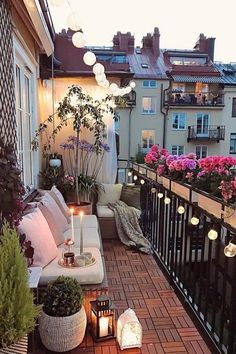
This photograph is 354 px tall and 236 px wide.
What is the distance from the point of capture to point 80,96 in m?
4.35

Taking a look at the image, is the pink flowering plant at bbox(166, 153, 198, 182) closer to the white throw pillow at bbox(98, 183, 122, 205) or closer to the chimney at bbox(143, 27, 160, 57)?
the white throw pillow at bbox(98, 183, 122, 205)

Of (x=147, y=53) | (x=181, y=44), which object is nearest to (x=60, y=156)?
(x=147, y=53)

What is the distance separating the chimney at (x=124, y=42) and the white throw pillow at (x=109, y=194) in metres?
12.3

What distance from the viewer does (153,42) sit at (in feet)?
51.8

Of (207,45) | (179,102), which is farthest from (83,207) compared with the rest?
(207,45)

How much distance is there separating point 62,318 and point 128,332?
0.44 meters

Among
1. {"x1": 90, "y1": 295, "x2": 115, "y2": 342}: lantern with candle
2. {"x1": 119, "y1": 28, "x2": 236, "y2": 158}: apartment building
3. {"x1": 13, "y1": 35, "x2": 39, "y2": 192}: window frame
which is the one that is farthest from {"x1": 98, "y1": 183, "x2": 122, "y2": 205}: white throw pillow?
{"x1": 119, "y1": 28, "x2": 236, "y2": 158}: apartment building

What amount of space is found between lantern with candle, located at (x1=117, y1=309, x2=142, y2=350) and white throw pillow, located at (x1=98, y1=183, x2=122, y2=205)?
2883 mm

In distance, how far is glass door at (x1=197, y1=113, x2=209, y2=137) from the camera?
51.6 ft

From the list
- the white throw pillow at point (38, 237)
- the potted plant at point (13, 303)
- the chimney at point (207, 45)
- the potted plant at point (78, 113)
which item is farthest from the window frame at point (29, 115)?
the chimney at point (207, 45)

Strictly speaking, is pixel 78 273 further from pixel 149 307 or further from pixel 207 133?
pixel 207 133

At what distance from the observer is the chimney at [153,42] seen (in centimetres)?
1559

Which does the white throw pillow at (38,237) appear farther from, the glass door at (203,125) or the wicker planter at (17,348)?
the glass door at (203,125)

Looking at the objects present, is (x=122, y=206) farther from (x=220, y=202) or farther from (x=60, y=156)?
(x=220, y=202)
